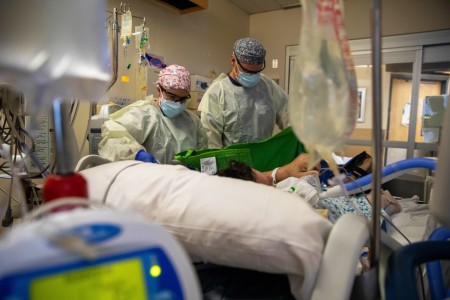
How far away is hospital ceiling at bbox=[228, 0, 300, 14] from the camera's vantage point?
4.02 metres

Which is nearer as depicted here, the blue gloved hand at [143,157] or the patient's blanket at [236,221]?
the patient's blanket at [236,221]

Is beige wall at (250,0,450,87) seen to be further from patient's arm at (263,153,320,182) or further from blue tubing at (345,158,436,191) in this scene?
blue tubing at (345,158,436,191)

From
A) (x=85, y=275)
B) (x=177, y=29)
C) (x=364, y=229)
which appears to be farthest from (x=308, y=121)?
(x=177, y=29)

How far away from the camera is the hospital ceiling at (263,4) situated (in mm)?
4023

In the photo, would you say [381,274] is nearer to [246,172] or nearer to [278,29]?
[246,172]

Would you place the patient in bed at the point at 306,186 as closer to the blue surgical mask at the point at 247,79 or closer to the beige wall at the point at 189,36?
the blue surgical mask at the point at 247,79

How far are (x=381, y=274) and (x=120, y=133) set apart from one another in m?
1.31

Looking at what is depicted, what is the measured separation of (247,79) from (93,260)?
5.91 ft

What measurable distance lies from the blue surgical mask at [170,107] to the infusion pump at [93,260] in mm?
1538

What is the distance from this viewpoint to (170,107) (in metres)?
1.82

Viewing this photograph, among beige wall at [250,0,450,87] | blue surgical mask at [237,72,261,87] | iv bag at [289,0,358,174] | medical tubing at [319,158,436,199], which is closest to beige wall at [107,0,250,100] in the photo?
beige wall at [250,0,450,87]

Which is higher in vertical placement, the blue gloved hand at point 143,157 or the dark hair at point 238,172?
the blue gloved hand at point 143,157

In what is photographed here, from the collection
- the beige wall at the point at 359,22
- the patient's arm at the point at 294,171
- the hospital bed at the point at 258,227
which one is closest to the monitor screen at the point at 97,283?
the hospital bed at the point at 258,227

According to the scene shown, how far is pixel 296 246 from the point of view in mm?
489
